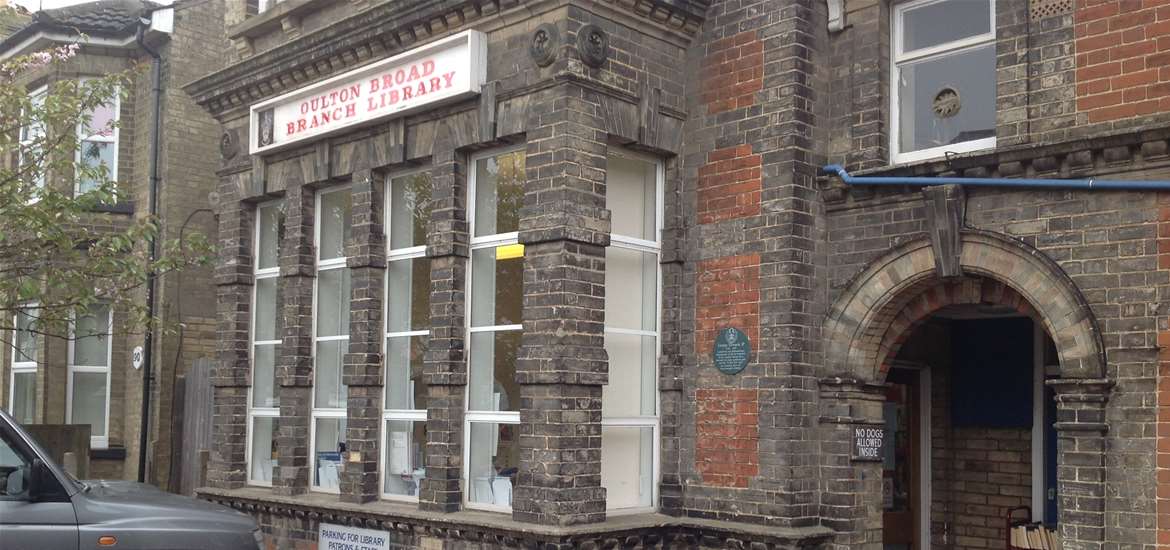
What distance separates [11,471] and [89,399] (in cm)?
1111

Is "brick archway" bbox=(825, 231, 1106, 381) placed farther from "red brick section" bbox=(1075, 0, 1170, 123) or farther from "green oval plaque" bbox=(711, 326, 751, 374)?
"red brick section" bbox=(1075, 0, 1170, 123)

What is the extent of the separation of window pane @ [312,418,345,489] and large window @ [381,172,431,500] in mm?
923

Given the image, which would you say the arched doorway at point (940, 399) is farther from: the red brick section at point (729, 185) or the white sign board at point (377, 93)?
the white sign board at point (377, 93)

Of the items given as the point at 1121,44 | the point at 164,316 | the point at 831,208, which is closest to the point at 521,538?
the point at 831,208

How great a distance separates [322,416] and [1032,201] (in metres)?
7.27

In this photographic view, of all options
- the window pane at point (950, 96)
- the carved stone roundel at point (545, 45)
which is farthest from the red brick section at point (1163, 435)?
the carved stone roundel at point (545, 45)

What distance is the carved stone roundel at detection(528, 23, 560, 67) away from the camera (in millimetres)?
9828

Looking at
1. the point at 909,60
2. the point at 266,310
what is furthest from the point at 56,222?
the point at 909,60

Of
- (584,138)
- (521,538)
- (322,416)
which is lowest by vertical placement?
(521,538)

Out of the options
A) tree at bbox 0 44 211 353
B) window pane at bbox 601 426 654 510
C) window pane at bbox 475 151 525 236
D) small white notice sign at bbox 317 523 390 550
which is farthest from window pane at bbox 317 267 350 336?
window pane at bbox 601 426 654 510

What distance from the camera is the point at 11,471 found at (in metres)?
7.40

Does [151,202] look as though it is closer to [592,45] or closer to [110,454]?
[110,454]

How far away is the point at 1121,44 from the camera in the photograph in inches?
336

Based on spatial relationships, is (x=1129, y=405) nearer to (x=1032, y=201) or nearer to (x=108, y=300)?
(x=1032, y=201)
